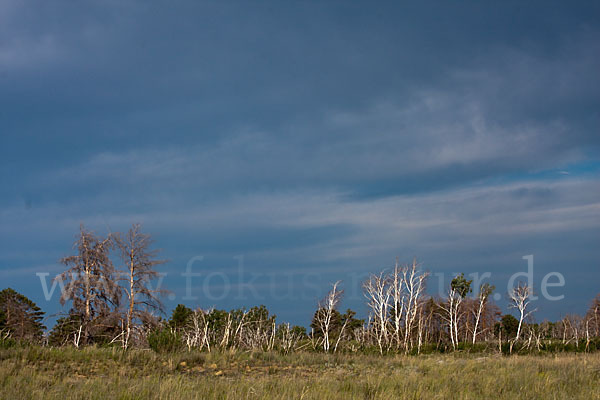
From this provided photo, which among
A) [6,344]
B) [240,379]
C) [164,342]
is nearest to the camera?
[240,379]

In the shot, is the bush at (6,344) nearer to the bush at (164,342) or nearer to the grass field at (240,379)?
the grass field at (240,379)

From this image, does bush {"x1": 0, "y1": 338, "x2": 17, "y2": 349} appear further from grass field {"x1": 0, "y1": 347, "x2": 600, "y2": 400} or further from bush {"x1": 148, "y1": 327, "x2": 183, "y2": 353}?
bush {"x1": 148, "y1": 327, "x2": 183, "y2": 353}

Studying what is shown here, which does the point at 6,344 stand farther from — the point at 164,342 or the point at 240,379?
the point at 240,379

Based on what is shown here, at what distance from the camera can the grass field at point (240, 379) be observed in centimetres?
855

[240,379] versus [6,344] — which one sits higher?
[6,344]

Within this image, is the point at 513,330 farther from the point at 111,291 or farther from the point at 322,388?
the point at 322,388

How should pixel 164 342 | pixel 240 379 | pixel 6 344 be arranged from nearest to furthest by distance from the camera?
pixel 240 379 → pixel 6 344 → pixel 164 342

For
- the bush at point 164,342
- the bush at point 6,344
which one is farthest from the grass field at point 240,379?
the bush at point 164,342

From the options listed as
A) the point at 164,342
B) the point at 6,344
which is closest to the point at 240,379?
the point at 164,342

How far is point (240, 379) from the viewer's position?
12289mm

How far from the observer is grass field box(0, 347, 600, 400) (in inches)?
337

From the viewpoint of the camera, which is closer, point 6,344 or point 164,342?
point 6,344

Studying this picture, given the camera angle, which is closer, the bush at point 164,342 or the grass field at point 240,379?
the grass field at point 240,379

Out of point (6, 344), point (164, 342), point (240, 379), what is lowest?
point (240, 379)
